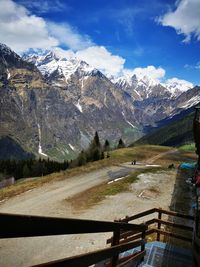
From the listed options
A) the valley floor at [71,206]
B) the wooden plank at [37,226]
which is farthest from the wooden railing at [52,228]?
the valley floor at [71,206]

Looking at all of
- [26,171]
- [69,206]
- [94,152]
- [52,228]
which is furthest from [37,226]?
[26,171]

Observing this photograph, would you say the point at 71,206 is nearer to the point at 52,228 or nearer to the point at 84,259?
the point at 84,259

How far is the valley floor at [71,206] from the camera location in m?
18.1

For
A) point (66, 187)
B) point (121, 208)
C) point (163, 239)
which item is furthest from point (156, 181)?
point (163, 239)

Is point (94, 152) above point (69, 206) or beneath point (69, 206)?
above

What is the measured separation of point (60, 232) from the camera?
441 centimetres

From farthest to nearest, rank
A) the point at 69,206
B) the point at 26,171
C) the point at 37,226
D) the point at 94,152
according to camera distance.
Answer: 1. the point at 26,171
2. the point at 94,152
3. the point at 69,206
4. the point at 37,226

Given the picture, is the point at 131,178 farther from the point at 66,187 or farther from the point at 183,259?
the point at 183,259

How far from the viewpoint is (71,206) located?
94.9 feet

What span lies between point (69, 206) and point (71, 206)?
0.55 feet

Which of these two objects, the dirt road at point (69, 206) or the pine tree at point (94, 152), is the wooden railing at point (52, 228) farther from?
the pine tree at point (94, 152)

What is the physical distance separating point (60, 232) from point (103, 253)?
1874mm

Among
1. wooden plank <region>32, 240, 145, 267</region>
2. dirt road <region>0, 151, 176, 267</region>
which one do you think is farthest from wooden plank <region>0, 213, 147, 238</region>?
dirt road <region>0, 151, 176, 267</region>

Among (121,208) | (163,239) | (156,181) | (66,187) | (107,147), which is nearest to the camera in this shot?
(163,239)
